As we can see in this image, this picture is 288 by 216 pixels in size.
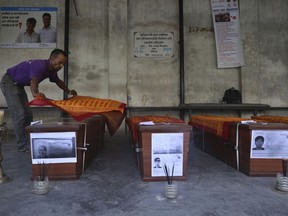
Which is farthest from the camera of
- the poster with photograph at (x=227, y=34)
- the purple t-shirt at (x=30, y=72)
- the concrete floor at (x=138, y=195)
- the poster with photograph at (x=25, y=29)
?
the poster with photograph at (x=227, y=34)

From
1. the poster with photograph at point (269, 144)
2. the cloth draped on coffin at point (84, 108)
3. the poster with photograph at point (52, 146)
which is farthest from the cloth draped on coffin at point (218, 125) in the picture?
the poster with photograph at point (52, 146)

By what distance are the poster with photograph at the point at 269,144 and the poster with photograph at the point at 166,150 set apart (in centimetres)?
66

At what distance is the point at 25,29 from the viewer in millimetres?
5953

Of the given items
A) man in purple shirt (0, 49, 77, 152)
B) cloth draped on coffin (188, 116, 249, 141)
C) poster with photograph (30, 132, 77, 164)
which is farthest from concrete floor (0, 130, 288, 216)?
man in purple shirt (0, 49, 77, 152)

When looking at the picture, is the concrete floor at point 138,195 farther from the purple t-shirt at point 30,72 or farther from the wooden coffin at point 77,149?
the purple t-shirt at point 30,72

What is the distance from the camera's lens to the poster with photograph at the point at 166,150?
229cm

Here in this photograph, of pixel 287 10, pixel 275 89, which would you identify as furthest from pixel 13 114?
pixel 287 10

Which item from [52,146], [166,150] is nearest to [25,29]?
[52,146]

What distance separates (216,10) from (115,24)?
2.20 meters

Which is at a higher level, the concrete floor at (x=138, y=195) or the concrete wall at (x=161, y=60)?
the concrete wall at (x=161, y=60)

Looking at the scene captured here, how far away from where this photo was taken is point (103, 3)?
20.1 ft

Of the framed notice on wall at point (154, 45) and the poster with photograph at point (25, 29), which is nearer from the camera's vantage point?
the poster with photograph at point (25, 29)

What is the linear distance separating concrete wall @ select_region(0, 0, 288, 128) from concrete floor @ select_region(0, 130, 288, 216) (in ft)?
11.1

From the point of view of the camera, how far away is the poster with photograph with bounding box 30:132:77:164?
226 cm
